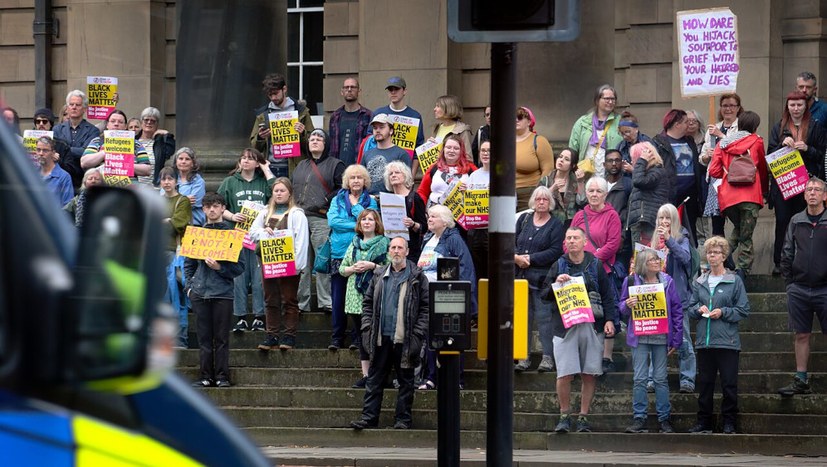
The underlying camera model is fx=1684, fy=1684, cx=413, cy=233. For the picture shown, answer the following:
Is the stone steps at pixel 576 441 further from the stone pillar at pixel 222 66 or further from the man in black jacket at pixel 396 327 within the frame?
the stone pillar at pixel 222 66

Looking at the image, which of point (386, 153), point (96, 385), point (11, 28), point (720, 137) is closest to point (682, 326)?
point (720, 137)

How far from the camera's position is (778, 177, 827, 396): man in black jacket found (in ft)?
46.5

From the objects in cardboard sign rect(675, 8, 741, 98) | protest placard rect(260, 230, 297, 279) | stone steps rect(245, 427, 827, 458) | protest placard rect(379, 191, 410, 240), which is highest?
cardboard sign rect(675, 8, 741, 98)

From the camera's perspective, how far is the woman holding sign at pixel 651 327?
45.8 feet

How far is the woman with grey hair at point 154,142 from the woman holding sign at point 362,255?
3.46 meters

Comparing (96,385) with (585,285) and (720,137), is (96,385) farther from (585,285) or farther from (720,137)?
(720,137)

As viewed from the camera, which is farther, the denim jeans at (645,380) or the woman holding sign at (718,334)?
the denim jeans at (645,380)

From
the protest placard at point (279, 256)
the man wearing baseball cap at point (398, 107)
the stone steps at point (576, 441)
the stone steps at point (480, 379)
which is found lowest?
the stone steps at point (576, 441)

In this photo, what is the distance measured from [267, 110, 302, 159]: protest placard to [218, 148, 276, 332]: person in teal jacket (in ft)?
1.38

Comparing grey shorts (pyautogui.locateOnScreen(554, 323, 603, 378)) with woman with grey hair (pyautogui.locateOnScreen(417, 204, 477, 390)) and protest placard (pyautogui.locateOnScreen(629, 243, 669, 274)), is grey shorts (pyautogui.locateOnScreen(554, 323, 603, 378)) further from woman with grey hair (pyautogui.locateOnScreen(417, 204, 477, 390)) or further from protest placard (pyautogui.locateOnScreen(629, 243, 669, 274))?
woman with grey hair (pyautogui.locateOnScreen(417, 204, 477, 390))

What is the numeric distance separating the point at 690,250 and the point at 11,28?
45.1 ft

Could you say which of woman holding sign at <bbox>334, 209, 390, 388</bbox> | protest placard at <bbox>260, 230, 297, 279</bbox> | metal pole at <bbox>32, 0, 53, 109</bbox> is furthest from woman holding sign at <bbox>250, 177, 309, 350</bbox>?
metal pole at <bbox>32, 0, 53, 109</bbox>

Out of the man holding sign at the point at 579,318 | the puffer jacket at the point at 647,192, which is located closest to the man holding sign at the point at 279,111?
the puffer jacket at the point at 647,192

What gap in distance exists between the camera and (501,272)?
8359 mm
